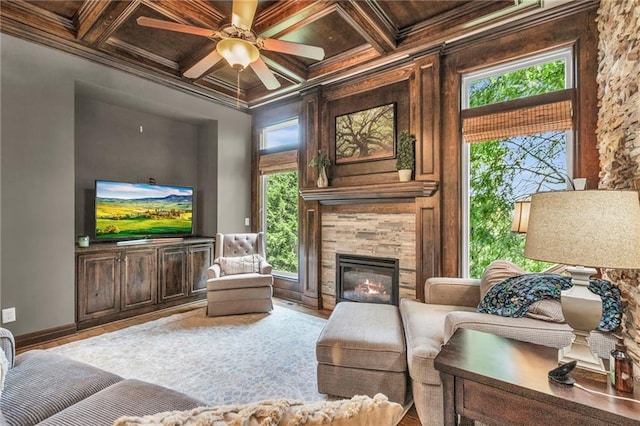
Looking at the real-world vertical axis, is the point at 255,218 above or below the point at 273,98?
below

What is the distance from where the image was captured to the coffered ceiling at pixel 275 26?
2.76 meters

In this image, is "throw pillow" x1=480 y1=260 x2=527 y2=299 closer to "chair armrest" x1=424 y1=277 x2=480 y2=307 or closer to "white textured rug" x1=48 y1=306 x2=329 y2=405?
"chair armrest" x1=424 y1=277 x2=480 y2=307

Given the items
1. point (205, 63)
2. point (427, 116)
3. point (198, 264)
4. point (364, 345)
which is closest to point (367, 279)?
point (364, 345)

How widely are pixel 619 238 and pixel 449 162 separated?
7.30 ft

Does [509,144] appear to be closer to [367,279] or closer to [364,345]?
[367,279]

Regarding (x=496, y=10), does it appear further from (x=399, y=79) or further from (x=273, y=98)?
(x=273, y=98)

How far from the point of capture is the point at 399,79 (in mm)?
3568

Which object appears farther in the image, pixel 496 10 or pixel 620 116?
pixel 496 10

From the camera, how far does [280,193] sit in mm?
4945

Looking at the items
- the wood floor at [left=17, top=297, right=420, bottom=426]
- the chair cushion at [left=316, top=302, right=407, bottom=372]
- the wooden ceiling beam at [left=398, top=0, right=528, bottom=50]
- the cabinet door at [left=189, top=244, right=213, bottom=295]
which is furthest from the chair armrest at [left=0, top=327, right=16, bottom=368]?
the wooden ceiling beam at [left=398, top=0, right=528, bottom=50]

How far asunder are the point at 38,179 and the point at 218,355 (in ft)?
8.50

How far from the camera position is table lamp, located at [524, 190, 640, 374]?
1.11 m

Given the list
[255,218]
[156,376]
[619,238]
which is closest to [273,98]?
[255,218]

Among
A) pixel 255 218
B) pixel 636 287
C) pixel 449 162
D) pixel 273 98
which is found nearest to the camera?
pixel 636 287
